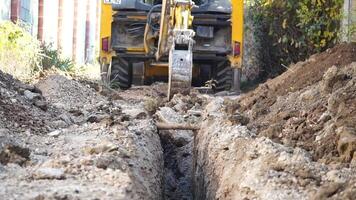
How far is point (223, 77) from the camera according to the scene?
15016 mm

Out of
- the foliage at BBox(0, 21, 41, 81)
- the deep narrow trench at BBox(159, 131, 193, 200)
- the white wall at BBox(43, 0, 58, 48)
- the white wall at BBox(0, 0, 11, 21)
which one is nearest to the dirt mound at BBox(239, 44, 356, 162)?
the deep narrow trench at BBox(159, 131, 193, 200)

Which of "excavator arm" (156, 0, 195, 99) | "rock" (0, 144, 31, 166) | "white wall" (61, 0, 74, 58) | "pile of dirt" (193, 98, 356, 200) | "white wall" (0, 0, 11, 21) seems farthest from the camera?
"white wall" (61, 0, 74, 58)

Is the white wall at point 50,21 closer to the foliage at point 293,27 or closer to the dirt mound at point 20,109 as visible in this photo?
the foliage at point 293,27

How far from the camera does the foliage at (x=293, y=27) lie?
579 inches

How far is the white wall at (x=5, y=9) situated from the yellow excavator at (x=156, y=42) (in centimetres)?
348

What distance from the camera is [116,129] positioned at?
26.2 ft

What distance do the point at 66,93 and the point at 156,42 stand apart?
2.76 meters

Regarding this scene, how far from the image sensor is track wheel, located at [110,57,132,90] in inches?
588

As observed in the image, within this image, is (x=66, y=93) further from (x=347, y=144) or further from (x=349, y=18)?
(x=347, y=144)

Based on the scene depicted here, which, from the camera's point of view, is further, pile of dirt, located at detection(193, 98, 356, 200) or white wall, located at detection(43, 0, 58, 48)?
white wall, located at detection(43, 0, 58, 48)

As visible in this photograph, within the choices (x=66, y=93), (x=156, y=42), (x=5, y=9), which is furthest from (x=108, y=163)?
(x=5, y=9)

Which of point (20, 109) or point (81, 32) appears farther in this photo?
point (81, 32)

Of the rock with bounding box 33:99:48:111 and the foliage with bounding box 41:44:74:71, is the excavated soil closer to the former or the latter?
the rock with bounding box 33:99:48:111

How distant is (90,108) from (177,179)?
1896 mm
